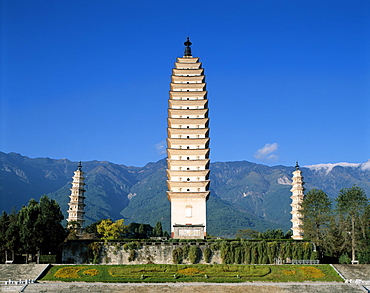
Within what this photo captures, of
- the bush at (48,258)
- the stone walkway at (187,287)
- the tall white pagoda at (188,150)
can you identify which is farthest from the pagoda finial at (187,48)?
the stone walkway at (187,287)

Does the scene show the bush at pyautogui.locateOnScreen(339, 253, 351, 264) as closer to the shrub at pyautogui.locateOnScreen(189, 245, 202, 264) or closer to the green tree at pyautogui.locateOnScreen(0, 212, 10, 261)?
the shrub at pyautogui.locateOnScreen(189, 245, 202, 264)

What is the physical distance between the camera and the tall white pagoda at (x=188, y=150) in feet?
169

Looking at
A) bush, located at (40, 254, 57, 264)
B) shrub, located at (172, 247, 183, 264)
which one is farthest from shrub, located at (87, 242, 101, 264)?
shrub, located at (172, 247, 183, 264)

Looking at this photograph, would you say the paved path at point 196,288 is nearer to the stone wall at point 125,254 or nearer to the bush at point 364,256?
the stone wall at point 125,254

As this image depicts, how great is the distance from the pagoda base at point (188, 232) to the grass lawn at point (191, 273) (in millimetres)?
9039

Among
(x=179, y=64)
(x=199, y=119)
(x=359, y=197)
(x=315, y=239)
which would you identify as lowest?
(x=315, y=239)

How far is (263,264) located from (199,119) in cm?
2133

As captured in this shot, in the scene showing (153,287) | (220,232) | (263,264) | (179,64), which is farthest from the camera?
(220,232)

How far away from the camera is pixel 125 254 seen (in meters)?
43.1

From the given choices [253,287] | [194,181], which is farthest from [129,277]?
[194,181]

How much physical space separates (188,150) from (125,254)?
1639 cm

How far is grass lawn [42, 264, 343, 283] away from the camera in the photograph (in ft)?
117

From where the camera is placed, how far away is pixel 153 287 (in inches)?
1316

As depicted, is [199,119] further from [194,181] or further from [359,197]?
[359,197]
